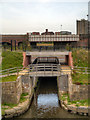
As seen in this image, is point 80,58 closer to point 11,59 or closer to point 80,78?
point 80,78

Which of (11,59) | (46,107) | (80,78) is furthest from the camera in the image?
(11,59)

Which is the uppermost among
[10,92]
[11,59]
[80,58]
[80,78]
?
[80,58]

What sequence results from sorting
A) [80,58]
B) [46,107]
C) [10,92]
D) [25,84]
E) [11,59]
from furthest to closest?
[11,59]
[80,58]
[25,84]
[46,107]
[10,92]

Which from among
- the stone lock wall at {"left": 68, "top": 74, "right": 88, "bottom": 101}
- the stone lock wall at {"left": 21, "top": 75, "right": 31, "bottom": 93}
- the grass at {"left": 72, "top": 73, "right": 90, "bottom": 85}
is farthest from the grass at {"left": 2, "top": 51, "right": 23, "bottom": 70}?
the stone lock wall at {"left": 68, "top": 74, "right": 88, "bottom": 101}

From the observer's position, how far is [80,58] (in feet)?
→ 70.9

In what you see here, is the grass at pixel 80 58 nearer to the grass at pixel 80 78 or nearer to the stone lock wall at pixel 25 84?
the grass at pixel 80 78

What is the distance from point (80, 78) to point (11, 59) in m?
11.0

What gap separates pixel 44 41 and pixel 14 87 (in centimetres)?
1783

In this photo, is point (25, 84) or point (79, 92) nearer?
point (79, 92)

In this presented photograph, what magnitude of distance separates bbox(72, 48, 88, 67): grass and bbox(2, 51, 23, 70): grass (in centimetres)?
774

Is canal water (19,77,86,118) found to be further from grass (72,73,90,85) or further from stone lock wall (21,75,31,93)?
grass (72,73,90,85)

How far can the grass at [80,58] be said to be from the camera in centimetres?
2056

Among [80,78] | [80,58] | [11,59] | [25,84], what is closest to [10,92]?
[25,84]

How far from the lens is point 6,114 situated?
12.0 m
